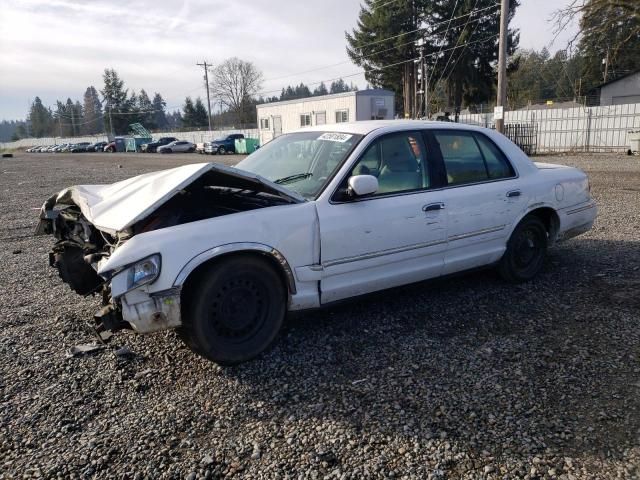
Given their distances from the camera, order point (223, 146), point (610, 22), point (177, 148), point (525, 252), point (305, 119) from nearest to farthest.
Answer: point (525, 252)
point (610, 22)
point (305, 119)
point (223, 146)
point (177, 148)

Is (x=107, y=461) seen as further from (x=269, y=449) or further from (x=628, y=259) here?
(x=628, y=259)

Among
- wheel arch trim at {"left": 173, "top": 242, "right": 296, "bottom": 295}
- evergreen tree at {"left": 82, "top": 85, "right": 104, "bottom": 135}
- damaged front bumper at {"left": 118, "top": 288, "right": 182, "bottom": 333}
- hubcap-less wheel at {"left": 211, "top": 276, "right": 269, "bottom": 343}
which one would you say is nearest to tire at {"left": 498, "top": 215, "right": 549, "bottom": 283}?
wheel arch trim at {"left": 173, "top": 242, "right": 296, "bottom": 295}

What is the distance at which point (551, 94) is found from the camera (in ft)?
229

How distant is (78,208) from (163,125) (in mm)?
153271

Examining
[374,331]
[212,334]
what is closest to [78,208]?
[212,334]

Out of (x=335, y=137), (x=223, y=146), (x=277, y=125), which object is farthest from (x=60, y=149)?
(x=335, y=137)

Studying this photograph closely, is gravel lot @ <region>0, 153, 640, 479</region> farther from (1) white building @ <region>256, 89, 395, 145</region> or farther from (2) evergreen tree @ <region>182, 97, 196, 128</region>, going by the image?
(2) evergreen tree @ <region>182, 97, 196, 128</region>

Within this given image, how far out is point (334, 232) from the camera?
11.5ft

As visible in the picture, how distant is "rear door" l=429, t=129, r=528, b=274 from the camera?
13.7 feet

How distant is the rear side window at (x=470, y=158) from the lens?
4.25 meters

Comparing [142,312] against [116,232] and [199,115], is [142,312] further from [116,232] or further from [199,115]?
[199,115]

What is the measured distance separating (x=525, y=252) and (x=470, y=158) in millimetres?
1175

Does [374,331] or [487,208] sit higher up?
[487,208]

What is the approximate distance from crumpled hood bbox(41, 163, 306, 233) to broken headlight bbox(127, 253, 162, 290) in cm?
27
